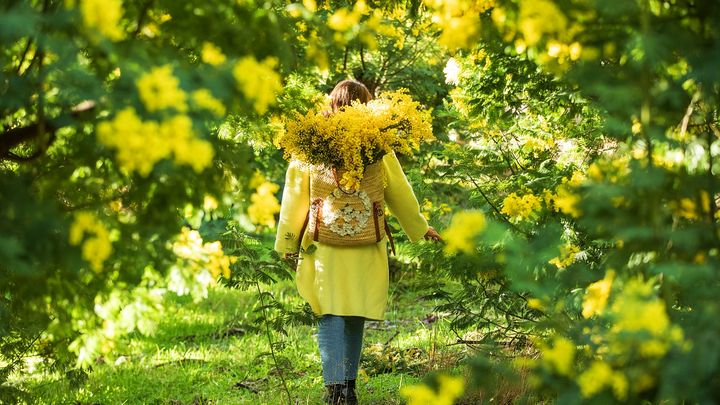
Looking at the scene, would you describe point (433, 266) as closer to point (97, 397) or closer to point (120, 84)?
point (97, 397)

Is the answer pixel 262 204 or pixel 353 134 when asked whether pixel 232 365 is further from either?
pixel 262 204

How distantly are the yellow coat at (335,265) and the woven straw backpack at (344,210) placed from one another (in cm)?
7

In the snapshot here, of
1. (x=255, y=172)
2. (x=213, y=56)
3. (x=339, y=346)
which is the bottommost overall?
(x=339, y=346)

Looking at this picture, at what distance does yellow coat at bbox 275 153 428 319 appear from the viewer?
13.0ft

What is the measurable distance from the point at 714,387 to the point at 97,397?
3622mm

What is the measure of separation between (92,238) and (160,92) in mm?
456

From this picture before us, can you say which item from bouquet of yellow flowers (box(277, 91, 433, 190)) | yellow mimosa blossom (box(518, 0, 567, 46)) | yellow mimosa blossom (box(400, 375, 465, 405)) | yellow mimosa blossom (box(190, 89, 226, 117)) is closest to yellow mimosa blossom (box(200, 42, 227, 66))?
yellow mimosa blossom (box(190, 89, 226, 117))

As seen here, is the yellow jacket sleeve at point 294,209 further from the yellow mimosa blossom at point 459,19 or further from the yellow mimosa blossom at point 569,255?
the yellow mimosa blossom at point 459,19

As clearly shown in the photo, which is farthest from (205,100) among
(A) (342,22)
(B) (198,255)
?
(A) (342,22)

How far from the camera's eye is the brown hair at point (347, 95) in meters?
3.90

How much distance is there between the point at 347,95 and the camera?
3908 mm

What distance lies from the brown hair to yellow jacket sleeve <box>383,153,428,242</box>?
0.37 metres

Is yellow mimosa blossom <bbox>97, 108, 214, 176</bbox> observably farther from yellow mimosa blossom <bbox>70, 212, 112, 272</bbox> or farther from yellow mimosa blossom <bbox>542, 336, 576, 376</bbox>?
yellow mimosa blossom <bbox>542, 336, 576, 376</bbox>

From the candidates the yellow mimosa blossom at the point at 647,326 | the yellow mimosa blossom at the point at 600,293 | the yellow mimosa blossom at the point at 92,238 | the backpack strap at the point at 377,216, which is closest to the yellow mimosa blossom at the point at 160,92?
the yellow mimosa blossom at the point at 92,238
